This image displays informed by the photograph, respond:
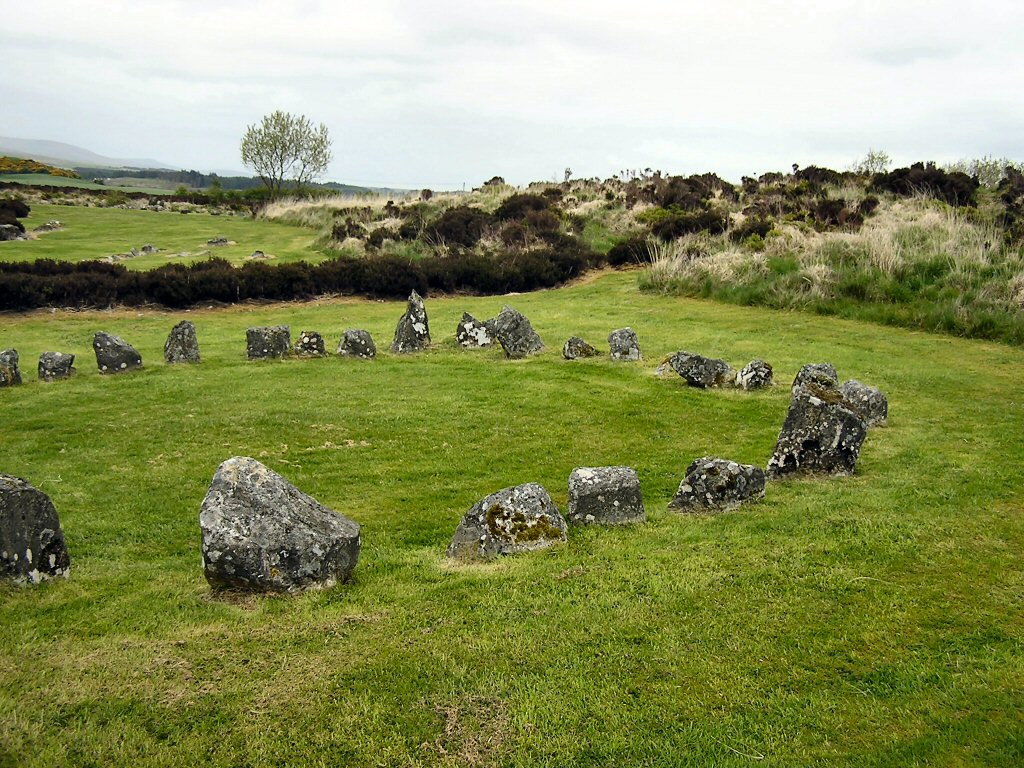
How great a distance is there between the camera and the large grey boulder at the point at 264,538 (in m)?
5.36

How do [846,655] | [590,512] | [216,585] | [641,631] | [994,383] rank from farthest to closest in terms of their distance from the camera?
[994,383], [590,512], [216,585], [641,631], [846,655]

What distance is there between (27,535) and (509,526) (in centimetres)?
369

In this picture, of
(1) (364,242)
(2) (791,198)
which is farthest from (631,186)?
(1) (364,242)

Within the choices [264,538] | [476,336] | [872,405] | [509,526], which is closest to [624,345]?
[476,336]

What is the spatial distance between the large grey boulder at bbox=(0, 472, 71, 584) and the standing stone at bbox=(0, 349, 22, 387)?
8.60 meters

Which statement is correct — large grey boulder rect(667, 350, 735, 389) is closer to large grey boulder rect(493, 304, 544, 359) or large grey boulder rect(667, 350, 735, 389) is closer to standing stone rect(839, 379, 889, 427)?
standing stone rect(839, 379, 889, 427)

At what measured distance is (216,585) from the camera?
18.1 ft

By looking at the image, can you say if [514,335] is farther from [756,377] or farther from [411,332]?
[756,377]

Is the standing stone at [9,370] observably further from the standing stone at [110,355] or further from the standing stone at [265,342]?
the standing stone at [265,342]

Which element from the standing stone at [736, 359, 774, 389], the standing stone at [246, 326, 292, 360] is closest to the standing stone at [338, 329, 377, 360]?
the standing stone at [246, 326, 292, 360]

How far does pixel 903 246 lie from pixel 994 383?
9123 millimetres

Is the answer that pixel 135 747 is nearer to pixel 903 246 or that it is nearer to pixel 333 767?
pixel 333 767

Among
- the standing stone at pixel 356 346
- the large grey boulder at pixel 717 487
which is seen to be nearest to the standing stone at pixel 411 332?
the standing stone at pixel 356 346

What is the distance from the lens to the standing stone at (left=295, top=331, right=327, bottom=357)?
1523cm
